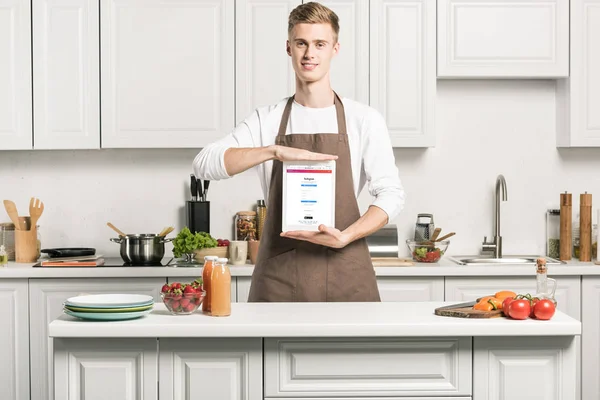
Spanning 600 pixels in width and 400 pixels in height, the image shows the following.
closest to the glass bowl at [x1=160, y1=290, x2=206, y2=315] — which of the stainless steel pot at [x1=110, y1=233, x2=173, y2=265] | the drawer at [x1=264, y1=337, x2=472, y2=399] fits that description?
the drawer at [x1=264, y1=337, x2=472, y2=399]

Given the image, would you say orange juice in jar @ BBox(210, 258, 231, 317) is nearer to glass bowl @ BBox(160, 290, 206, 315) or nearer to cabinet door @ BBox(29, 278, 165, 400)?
glass bowl @ BBox(160, 290, 206, 315)

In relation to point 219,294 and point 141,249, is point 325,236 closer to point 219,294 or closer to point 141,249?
point 219,294

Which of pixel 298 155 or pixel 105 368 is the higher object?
pixel 298 155

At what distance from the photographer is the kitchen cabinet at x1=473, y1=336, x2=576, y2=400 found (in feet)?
8.25

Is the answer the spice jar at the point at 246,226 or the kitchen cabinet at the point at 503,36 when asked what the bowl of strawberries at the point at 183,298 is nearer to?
the spice jar at the point at 246,226

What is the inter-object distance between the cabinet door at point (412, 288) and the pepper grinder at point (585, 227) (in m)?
0.87

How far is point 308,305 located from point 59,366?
0.85 meters

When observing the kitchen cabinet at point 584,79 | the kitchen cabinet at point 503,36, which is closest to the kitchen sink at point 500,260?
the kitchen cabinet at point 584,79

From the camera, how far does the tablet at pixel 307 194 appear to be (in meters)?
2.86

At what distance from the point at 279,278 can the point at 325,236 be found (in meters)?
0.31

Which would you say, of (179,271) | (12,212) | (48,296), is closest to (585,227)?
(179,271)

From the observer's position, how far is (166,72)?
4395 mm

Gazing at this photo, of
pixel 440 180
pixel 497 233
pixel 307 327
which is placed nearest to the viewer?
pixel 307 327

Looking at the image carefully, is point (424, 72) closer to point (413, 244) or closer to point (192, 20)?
point (413, 244)
